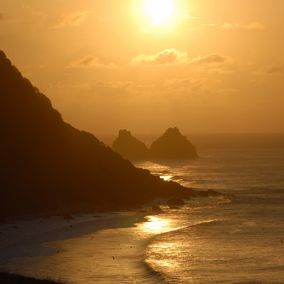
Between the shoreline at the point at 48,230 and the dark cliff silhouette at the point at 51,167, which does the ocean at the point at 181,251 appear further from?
the dark cliff silhouette at the point at 51,167

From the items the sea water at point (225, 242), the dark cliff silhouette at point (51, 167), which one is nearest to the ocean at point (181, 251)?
the sea water at point (225, 242)

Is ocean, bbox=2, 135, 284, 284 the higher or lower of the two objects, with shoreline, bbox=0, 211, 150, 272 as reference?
lower

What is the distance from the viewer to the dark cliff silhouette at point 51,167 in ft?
346

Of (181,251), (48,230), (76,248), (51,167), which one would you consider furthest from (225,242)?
(51,167)

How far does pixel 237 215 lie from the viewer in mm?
104750

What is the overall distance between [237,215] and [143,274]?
1729 inches

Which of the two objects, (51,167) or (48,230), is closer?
(48,230)

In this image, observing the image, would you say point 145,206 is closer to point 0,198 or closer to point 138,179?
point 138,179

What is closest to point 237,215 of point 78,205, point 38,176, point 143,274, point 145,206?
point 145,206

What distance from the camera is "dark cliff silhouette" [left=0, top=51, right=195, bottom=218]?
105438 mm

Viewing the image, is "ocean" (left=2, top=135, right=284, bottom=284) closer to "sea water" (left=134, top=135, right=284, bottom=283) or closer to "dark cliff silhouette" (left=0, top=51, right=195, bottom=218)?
"sea water" (left=134, top=135, right=284, bottom=283)

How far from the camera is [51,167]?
376 feet

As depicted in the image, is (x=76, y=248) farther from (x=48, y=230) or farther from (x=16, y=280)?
(x=16, y=280)

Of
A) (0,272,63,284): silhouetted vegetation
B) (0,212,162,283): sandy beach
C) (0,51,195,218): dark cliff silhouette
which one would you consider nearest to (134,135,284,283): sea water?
(0,212,162,283): sandy beach
